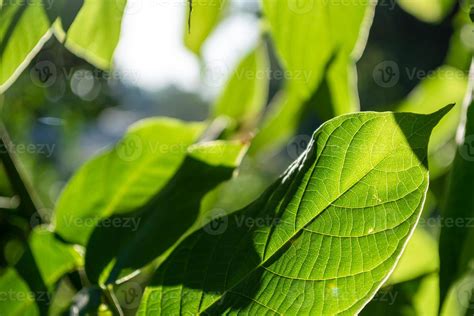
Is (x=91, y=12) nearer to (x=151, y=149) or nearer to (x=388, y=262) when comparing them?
(x=151, y=149)

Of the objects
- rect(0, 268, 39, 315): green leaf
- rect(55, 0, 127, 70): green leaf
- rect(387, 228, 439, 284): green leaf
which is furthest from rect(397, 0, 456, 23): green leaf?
rect(0, 268, 39, 315): green leaf

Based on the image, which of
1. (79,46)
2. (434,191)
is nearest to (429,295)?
(434,191)

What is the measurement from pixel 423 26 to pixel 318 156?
1523 centimetres

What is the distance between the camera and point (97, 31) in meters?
0.57

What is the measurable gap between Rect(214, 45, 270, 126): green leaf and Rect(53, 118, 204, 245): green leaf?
325 mm

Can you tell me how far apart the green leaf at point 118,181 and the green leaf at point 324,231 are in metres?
0.19

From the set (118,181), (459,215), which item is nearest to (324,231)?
(459,215)

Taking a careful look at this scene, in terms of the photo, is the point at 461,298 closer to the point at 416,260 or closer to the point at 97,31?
→ the point at 416,260

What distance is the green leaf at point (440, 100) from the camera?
939mm

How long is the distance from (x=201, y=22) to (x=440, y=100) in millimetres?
429

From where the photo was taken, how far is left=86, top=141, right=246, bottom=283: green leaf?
62 cm

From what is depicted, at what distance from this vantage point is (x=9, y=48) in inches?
20.4

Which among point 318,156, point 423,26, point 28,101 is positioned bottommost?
point 423,26

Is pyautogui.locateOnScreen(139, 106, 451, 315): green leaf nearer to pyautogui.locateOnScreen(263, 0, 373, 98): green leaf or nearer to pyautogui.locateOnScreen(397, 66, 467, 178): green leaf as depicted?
pyautogui.locateOnScreen(263, 0, 373, 98): green leaf
